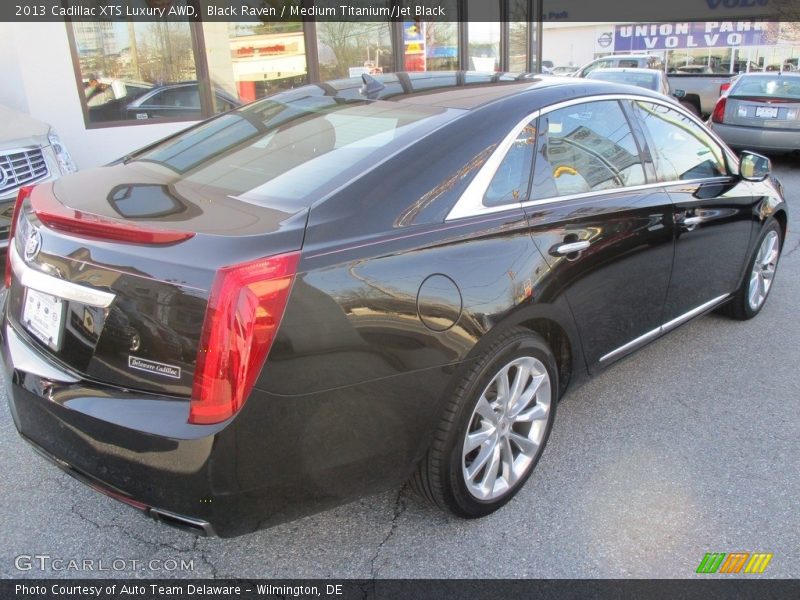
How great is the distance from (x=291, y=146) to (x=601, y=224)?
4.47ft

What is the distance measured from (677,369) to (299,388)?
2.74 m

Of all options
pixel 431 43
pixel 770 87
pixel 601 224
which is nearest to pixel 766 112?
pixel 770 87

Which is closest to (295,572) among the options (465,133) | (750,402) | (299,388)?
(299,388)

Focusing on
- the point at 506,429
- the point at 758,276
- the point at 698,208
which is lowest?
the point at 758,276

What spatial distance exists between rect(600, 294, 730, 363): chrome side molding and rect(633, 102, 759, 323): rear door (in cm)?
2

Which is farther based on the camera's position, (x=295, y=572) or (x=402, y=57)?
(x=402, y=57)

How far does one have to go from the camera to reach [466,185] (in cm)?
245

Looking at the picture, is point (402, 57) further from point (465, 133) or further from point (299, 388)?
point (299, 388)

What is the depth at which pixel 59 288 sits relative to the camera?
210cm

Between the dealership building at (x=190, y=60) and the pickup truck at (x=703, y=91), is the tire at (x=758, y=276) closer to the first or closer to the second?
the dealership building at (x=190, y=60)

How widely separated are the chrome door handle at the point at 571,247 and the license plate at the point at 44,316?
181 cm

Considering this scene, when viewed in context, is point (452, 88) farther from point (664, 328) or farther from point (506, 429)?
point (664, 328)

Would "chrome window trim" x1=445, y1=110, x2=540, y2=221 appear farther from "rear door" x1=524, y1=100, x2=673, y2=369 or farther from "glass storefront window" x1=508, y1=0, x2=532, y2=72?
"glass storefront window" x1=508, y1=0, x2=532, y2=72

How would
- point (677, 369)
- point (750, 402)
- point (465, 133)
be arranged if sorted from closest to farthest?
point (465, 133) → point (750, 402) → point (677, 369)
